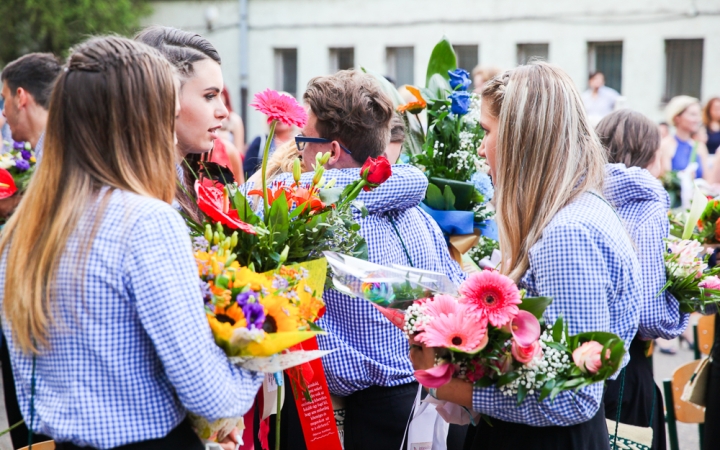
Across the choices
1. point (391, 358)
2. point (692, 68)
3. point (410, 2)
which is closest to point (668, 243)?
point (391, 358)

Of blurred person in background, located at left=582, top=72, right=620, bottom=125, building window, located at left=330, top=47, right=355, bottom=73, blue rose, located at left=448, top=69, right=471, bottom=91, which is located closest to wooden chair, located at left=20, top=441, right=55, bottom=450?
blue rose, located at left=448, top=69, right=471, bottom=91

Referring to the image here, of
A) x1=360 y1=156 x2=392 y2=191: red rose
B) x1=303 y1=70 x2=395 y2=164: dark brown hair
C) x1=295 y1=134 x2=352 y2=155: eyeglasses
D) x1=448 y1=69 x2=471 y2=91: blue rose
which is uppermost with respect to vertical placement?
x1=448 y1=69 x2=471 y2=91: blue rose

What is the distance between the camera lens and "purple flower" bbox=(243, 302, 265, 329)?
5.79 feet

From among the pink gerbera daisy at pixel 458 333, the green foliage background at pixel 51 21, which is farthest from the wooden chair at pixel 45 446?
the green foliage background at pixel 51 21

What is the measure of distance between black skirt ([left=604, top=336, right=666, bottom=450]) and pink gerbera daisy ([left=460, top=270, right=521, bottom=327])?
1.60 meters

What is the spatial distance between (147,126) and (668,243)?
2.29 m

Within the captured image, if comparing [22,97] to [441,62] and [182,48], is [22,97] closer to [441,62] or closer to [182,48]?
[182,48]

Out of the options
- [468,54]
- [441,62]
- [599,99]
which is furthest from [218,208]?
[468,54]

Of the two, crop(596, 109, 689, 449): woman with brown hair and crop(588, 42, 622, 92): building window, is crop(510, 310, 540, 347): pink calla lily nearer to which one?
crop(596, 109, 689, 449): woman with brown hair

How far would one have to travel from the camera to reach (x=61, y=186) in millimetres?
1720

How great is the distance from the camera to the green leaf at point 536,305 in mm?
1893

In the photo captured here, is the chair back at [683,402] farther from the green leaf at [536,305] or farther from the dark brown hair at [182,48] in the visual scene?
the dark brown hair at [182,48]

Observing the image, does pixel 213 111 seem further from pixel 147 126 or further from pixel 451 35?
pixel 451 35

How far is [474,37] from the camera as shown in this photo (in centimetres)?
1622
